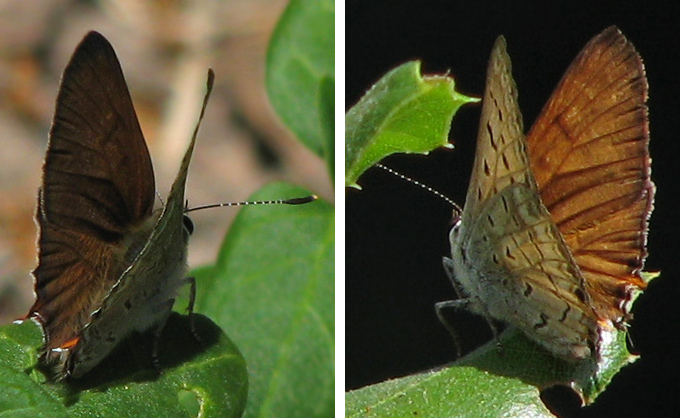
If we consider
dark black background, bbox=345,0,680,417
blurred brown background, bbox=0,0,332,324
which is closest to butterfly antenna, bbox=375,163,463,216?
dark black background, bbox=345,0,680,417

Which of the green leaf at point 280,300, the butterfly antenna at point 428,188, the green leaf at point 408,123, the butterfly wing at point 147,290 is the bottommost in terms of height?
the green leaf at point 280,300

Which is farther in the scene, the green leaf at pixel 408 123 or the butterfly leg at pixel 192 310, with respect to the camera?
the butterfly leg at pixel 192 310

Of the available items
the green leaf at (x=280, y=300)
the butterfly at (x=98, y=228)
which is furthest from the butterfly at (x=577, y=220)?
the butterfly at (x=98, y=228)

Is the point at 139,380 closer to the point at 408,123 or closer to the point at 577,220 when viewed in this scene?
the point at 408,123

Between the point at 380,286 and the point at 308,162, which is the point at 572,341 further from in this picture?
the point at 308,162

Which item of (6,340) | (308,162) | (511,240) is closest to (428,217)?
(511,240)

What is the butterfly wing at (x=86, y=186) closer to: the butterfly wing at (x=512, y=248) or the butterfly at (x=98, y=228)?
the butterfly at (x=98, y=228)

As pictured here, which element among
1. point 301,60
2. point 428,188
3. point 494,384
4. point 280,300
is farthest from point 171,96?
point 494,384
